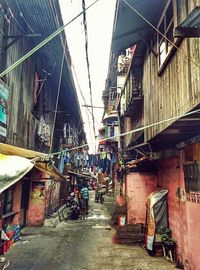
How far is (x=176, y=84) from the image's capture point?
243 inches

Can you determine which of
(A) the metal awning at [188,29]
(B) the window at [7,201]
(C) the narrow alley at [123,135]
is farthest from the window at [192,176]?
(B) the window at [7,201]

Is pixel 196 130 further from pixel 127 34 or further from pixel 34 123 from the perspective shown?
pixel 34 123

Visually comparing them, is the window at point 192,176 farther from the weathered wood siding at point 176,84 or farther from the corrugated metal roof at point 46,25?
the corrugated metal roof at point 46,25

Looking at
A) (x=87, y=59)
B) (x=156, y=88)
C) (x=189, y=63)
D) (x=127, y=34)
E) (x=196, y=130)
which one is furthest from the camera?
(x=87, y=59)

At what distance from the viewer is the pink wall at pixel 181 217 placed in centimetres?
742

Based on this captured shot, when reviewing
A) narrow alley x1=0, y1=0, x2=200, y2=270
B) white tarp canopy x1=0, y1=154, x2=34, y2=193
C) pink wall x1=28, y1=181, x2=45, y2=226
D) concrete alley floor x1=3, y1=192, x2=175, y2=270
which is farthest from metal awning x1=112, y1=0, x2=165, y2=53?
pink wall x1=28, y1=181, x2=45, y2=226

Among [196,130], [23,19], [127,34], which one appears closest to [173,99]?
[196,130]

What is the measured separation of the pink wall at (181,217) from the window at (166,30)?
10.6 feet

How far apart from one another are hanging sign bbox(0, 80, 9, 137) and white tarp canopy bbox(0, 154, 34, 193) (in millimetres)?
4005

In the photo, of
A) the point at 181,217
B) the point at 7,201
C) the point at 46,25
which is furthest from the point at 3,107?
the point at 181,217

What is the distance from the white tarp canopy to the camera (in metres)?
3.70

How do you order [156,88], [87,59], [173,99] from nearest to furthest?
1. [173,99]
2. [156,88]
3. [87,59]

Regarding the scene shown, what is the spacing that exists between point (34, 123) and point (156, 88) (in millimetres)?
6394

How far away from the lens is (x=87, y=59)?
9.80 meters
